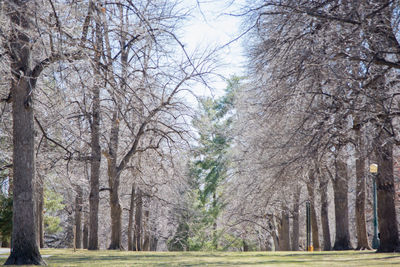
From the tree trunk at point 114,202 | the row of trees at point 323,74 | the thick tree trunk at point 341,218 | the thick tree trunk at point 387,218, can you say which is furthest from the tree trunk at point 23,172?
the thick tree trunk at point 341,218

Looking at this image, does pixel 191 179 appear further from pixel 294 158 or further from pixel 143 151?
pixel 294 158

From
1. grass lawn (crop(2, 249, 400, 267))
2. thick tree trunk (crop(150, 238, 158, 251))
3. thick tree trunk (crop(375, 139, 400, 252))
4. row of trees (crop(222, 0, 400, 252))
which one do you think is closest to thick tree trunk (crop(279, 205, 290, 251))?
thick tree trunk (crop(375, 139, 400, 252))

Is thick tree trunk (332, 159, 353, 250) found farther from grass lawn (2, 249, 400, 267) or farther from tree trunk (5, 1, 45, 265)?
tree trunk (5, 1, 45, 265)

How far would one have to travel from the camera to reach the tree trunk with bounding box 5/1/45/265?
9.66 m

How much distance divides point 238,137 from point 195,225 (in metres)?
12.1

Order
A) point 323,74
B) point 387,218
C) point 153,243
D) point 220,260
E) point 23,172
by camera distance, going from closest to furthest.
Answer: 1. point 323,74
2. point 23,172
3. point 220,260
4. point 387,218
5. point 153,243

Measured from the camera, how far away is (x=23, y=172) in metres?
9.91

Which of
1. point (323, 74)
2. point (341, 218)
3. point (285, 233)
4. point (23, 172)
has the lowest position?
point (285, 233)

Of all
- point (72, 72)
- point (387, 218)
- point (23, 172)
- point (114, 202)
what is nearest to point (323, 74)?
point (72, 72)

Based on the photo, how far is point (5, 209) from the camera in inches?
890

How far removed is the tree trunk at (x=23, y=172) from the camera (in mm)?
9664

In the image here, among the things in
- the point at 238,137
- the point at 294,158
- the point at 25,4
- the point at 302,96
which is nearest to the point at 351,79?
the point at 302,96

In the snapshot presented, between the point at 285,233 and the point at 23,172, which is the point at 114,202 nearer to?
the point at 23,172

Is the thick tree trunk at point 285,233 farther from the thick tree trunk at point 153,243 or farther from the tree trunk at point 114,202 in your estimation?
the thick tree trunk at point 153,243
